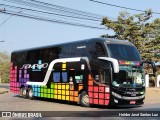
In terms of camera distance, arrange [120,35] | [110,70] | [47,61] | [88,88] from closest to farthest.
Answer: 1. [110,70]
2. [88,88]
3. [47,61]
4. [120,35]

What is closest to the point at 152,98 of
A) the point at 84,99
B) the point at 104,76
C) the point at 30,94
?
the point at 30,94

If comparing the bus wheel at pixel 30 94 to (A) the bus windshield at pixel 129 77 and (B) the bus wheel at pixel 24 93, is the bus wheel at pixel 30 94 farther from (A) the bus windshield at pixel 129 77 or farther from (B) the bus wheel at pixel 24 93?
(A) the bus windshield at pixel 129 77

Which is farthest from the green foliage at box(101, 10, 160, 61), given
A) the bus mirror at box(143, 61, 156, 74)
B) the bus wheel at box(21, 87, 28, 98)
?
the bus wheel at box(21, 87, 28, 98)

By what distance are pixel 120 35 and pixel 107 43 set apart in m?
24.8

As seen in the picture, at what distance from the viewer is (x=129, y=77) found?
19453 mm

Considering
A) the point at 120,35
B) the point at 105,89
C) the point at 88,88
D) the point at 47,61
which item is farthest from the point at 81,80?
the point at 120,35

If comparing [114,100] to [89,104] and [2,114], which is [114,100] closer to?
[89,104]

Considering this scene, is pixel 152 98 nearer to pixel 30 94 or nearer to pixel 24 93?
pixel 30 94

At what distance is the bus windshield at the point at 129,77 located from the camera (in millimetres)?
18984

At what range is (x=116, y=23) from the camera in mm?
44281

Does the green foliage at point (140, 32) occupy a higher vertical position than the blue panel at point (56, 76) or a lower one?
higher

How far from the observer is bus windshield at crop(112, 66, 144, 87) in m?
19.0

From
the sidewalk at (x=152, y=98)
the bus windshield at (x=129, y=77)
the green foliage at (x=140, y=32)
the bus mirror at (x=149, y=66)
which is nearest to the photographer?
the bus windshield at (x=129, y=77)

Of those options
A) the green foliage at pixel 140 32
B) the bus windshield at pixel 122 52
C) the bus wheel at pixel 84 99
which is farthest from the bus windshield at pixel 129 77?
the green foliage at pixel 140 32
